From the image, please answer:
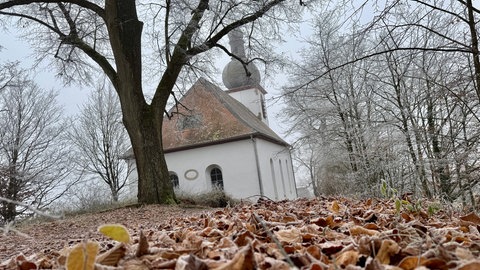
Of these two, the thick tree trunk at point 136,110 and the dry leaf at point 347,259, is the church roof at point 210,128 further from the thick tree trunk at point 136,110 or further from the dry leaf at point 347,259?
the dry leaf at point 347,259

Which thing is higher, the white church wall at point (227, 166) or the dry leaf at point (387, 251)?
the white church wall at point (227, 166)

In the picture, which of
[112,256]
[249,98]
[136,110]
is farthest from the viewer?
[249,98]

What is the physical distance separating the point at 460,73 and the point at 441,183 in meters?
3.88

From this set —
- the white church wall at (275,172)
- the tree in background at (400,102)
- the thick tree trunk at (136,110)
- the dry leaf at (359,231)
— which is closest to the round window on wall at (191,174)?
the white church wall at (275,172)

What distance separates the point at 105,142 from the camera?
27719 mm

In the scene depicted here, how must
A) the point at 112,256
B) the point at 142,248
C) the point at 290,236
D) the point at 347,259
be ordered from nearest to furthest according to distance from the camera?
1. the point at 347,259
2. the point at 112,256
3. the point at 142,248
4. the point at 290,236

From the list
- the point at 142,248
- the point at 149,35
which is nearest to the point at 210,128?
the point at 149,35

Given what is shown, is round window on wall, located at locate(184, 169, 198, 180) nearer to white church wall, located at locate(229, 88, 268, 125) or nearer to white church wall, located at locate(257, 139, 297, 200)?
white church wall, located at locate(257, 139, 297, 200)

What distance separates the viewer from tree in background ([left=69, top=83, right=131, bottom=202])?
27266 millimetres

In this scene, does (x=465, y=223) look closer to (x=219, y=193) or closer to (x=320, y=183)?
(x=219, y=193)

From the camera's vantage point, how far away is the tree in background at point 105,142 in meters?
27.3

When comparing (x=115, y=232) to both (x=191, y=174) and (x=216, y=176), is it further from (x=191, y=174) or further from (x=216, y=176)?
(x=216, y=176)

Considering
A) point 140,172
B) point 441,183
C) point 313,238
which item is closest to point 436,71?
point 441,183

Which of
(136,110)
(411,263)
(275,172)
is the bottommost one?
(411,263)
